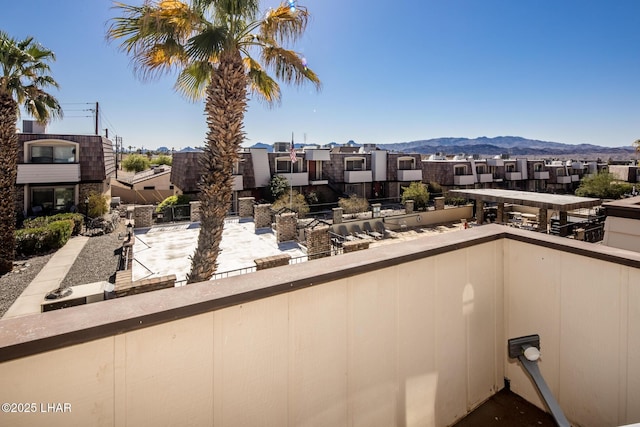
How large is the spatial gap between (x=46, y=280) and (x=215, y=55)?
32.8 feet

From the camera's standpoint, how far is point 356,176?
3028 cm

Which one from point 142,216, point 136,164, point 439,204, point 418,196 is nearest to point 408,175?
point 418,196

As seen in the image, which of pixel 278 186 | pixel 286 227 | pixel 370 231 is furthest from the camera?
pixel 278 186

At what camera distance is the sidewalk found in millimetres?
8672

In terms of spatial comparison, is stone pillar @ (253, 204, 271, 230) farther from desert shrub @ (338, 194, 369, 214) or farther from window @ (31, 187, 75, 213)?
window @ (31, 187, 75, 213)

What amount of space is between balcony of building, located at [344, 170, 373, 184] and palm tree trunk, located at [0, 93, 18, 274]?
23.1m

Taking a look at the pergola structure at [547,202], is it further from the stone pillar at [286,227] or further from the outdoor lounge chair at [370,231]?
the stone pillar at [286,227]

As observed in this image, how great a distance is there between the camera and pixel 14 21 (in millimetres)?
13188

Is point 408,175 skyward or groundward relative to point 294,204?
skyward

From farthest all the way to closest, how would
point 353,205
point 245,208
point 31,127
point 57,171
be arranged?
point 353,205, point 31,127, point 245,208, point 57,171

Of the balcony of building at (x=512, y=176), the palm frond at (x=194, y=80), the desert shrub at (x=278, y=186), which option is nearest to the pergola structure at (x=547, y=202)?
the desert shrub at (x=278, y=186)

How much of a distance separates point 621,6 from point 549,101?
44454 mm

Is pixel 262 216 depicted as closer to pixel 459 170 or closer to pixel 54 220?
pixel 54 220

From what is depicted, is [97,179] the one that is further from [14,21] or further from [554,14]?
[554,14]
